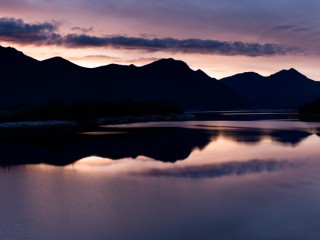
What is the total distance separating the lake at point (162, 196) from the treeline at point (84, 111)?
52.9 meters

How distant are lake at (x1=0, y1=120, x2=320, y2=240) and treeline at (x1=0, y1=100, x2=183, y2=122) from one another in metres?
52.9

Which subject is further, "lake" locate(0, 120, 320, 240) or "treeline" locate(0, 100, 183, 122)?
"treeline" locate(0, 100, 183, 122)

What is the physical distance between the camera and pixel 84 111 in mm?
97500

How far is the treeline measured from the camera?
86.4m

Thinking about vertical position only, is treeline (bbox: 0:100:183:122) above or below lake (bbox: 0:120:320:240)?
above

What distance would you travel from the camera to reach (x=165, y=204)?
17078mm

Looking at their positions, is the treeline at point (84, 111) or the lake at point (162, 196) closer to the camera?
the lake at point (162, 196)

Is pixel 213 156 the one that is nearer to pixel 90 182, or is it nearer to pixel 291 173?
pixel 291 173

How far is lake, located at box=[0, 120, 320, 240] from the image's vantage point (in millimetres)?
13812

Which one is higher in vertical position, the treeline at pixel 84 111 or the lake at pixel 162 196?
the treeline at pixel 84 111

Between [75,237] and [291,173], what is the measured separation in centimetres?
1703

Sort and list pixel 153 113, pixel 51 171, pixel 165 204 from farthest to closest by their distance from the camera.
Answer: pixel 153 113, pixel 51 171, pixel 165 204

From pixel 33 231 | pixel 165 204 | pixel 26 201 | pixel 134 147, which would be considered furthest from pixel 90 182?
pixel 134 147

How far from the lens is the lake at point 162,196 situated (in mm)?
13812
